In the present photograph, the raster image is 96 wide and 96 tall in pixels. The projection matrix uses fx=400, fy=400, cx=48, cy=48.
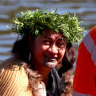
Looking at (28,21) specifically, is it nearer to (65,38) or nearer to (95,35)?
(65,38)

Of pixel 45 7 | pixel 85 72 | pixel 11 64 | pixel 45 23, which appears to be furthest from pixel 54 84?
pixel 45 7

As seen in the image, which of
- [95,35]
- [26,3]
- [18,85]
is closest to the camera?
[95,35]

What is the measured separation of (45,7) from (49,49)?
4453 millimetres

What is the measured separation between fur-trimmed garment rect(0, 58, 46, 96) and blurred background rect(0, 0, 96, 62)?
3.18 m

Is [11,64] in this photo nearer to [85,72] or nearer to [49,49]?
[49,49]

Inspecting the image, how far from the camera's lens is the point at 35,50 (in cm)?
321

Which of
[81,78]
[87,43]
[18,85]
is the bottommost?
[18,85]

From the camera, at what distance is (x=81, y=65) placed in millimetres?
1980

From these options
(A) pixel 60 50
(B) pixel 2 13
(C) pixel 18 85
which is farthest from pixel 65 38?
(B) pixel 2 13

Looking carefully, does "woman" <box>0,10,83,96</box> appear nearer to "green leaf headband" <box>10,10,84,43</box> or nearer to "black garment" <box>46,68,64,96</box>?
"green leaf headband" <box>10,10,84,43</box>

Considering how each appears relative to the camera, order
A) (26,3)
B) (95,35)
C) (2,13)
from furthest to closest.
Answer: (26,3), (2,13), (95,35)

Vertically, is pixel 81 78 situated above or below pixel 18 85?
above

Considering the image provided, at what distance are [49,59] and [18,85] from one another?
336 mm

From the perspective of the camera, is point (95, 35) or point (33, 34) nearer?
point (95, 35)
